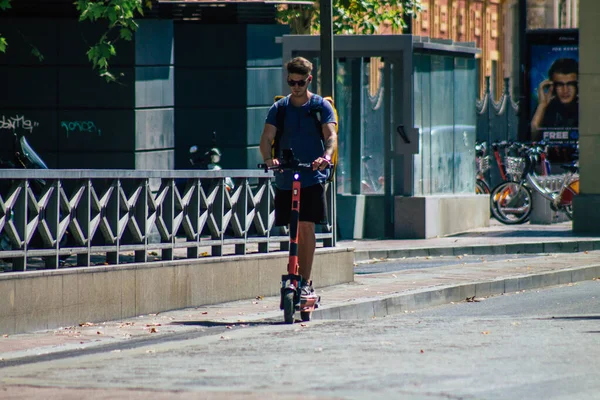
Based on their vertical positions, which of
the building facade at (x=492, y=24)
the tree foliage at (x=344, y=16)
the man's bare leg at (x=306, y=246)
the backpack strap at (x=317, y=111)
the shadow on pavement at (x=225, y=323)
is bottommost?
the shadow on pavement at (x=225, y=323)

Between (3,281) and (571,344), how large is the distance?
3595mm

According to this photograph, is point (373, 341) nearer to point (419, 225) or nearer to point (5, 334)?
point (5, 334)

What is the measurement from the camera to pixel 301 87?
10.5 metres

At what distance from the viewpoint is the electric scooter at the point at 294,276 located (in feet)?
33.5

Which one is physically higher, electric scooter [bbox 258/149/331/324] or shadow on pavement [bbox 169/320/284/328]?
electric scooter [bbox 258/149/331/324]

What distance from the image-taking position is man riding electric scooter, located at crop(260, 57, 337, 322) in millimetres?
10430

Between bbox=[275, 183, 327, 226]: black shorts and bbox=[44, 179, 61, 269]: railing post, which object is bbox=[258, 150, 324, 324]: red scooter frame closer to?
bbox=[275, 183, 327, 226]: black shorts

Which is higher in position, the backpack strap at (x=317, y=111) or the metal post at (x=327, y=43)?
the metal post at (x=327, y=43)

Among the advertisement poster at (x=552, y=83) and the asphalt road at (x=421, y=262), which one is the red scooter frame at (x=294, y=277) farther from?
the advertisement poster at (x=552, y=83)

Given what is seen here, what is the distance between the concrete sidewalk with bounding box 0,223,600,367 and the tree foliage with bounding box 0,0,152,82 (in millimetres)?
3650

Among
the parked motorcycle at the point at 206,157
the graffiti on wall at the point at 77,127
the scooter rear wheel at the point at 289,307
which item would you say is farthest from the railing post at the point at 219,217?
the parked motorcycle at the point at 206,157

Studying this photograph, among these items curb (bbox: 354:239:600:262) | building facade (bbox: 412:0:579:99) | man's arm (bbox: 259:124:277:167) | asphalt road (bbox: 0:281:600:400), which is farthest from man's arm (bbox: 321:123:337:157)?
building facade (bbox: 412:0:579:99)

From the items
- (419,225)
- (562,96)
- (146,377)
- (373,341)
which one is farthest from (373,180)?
(146,377)

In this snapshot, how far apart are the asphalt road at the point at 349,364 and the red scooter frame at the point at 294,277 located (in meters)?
0.18
